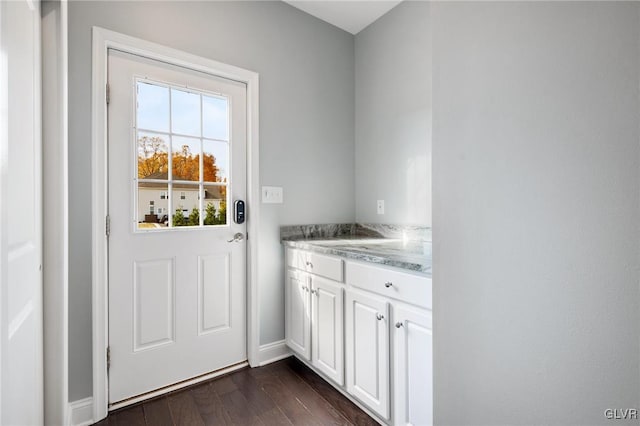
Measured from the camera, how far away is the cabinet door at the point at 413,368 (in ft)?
4.07

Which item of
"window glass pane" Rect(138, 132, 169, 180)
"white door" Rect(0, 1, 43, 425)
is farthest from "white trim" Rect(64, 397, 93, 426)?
"window glass pane" Rect(138, 132, 169, 180)

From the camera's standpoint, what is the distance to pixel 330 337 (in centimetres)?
174

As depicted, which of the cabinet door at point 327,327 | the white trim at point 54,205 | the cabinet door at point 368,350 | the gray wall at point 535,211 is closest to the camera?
the gray wall at point 535,211

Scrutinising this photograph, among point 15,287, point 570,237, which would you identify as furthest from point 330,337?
point 570,237

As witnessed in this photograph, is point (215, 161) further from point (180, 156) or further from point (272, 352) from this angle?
point (272, 352)

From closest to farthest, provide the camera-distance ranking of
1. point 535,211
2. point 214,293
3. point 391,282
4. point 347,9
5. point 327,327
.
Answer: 1. point 535,211
2. point 391,282
3. point 327,327
4. point 214,293
5. point 347,9

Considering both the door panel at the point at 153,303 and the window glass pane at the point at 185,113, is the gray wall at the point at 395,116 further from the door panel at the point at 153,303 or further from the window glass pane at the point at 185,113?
the door panel at the point at 153,303

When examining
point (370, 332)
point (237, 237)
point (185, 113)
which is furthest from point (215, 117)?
point (370, 332)

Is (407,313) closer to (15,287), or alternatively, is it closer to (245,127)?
(15,287)

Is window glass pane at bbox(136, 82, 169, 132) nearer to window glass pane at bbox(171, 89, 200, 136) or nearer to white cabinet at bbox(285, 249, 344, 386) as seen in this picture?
window glass pane at bbox(171, 89, 200, 136)

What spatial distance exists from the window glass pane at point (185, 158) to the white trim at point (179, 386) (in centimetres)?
122

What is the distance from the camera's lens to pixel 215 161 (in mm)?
1998

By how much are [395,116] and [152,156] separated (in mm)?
1613

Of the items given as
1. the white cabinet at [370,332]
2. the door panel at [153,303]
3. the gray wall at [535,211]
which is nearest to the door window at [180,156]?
the door panel at [153,303]
